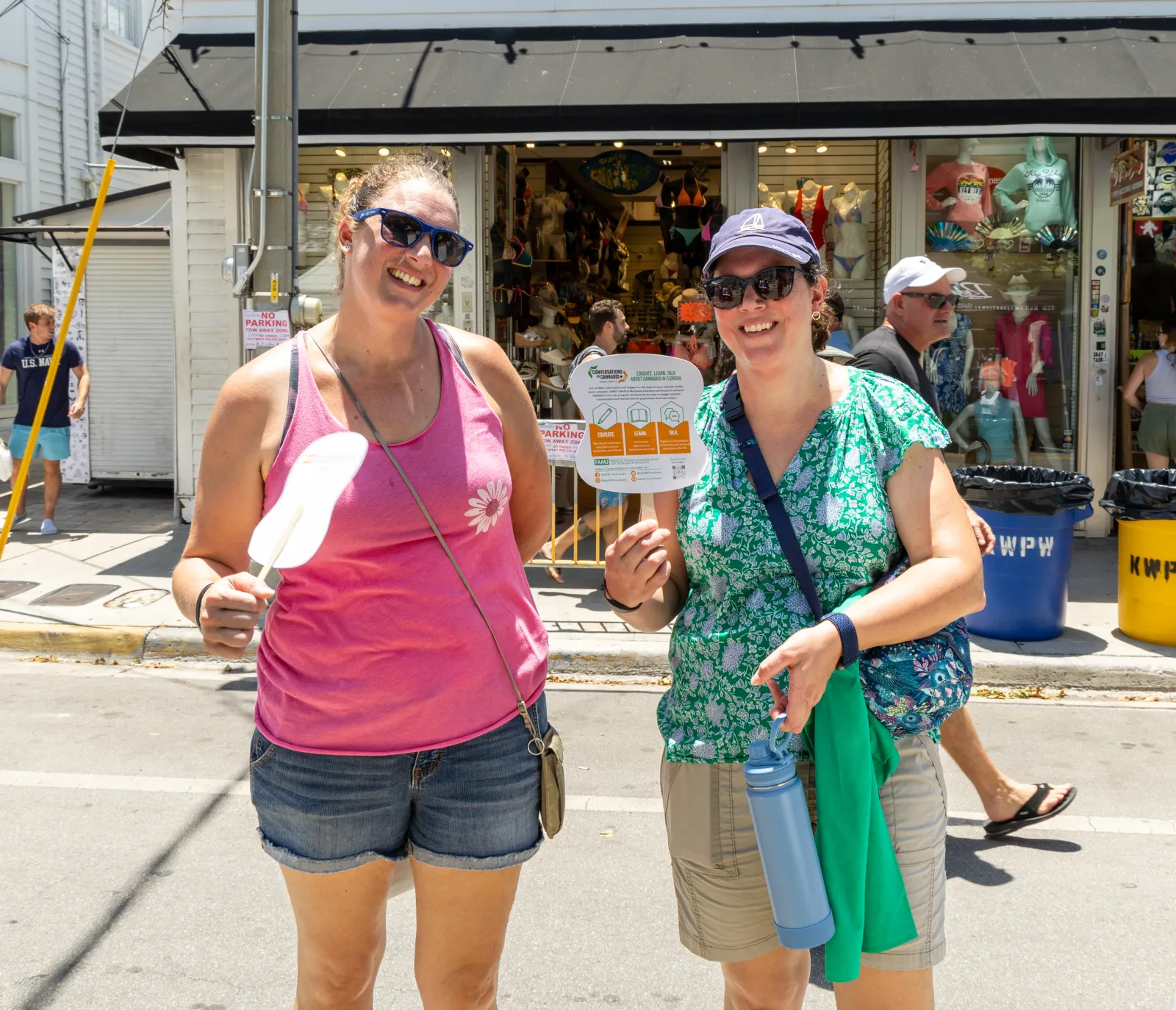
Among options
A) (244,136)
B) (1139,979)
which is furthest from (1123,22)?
(1139,979)

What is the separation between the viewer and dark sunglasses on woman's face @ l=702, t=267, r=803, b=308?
236 centimetres

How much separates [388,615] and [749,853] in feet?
2.84

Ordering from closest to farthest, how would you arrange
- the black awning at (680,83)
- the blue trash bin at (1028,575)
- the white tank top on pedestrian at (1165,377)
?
1. the blue trash bin at (1028,575)
2. the black awning at (680,83)
3. the white tank top on pedestrian at (1165,377)

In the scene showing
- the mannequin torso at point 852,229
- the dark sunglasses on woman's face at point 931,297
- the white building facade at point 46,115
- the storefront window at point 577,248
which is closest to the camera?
the dark sunglasses on woman's face at point 931,297

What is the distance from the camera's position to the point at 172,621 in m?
7.89

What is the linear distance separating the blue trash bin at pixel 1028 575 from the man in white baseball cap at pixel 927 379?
7.85 ft

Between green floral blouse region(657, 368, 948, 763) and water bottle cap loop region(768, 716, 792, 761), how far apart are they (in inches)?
3.8

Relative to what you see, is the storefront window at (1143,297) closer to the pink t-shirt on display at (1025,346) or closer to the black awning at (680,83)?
the pink t-shirt on display at (1025,346)

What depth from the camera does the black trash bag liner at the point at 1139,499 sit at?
22.8 ft

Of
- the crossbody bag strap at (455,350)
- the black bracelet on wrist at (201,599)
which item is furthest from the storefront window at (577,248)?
the black bracelet on wrist at (201,599)

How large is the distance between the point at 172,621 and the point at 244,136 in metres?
4.03

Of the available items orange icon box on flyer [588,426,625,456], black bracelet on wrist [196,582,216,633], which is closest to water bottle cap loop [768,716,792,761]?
orange icon box on flyer [588,426,625,456]

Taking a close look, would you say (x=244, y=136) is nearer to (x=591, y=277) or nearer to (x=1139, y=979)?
(x=591, y=277)

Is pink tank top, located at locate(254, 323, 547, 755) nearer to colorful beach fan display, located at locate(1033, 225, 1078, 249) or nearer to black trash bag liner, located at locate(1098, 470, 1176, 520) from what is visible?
black trash bag liner, located at locate(1098, 470, 1176, 520)
